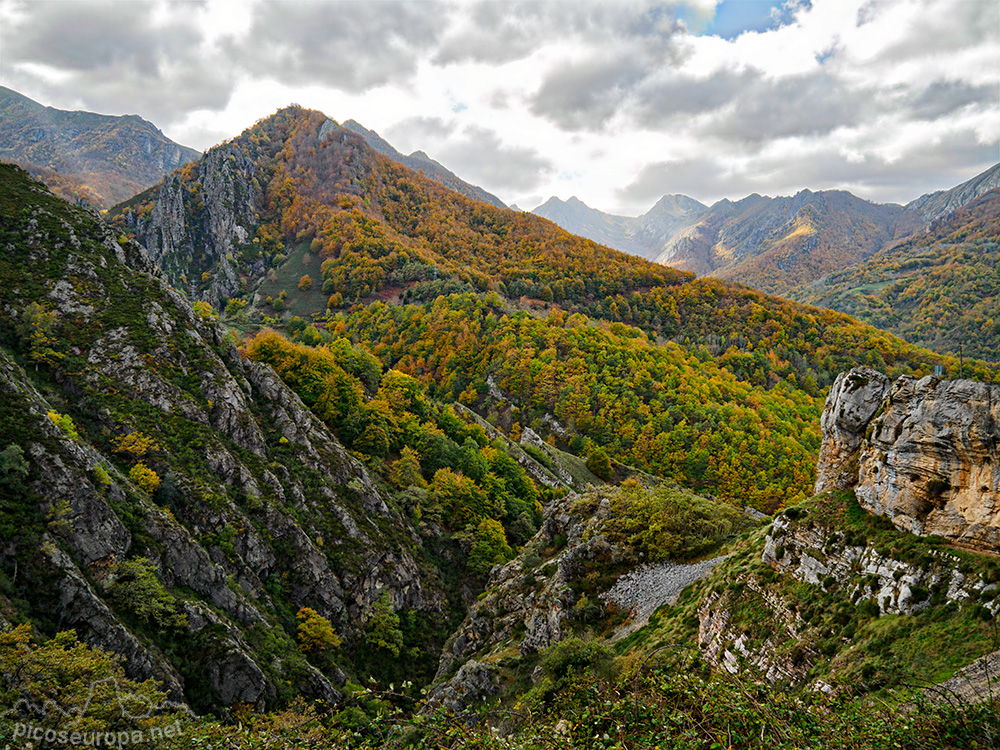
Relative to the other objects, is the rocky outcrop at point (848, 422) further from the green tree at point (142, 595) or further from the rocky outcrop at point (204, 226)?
the rocky outcrop at point (204, 226)

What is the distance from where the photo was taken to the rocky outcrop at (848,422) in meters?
22.3

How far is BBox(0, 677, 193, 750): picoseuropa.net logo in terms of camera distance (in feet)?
42.3

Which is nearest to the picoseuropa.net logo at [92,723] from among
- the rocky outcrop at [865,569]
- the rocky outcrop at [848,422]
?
the rocky outcrop at [865,569]

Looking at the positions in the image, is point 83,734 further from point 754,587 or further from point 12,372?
point 754,587

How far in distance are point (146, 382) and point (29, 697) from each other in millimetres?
25354

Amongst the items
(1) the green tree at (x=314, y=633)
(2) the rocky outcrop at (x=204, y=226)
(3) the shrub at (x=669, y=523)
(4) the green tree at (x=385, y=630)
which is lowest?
(4) the green tree at (x=385, y=630)

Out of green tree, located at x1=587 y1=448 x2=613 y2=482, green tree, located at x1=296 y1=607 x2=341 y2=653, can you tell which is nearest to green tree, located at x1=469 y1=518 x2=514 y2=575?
green tree, located at x1=296 y1=607 x2=341 y2=653

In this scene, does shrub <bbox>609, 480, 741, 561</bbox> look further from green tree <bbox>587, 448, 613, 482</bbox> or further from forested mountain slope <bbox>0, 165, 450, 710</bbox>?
green tree <bbox>587, 448, 613, 482</bbox>

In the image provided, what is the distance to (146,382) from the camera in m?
→ 34.7

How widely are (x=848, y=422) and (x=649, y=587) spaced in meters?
15.6

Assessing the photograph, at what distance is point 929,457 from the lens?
687 inches

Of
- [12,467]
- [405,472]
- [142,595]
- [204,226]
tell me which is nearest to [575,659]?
[142,595]

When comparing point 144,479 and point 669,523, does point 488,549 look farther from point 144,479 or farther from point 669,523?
point 144,479

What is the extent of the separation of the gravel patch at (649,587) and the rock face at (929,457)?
1110 centimetres
